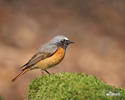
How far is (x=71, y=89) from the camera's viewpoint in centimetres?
591

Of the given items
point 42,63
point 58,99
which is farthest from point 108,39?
point 58,99

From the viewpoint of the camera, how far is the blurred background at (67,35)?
42.4 ft

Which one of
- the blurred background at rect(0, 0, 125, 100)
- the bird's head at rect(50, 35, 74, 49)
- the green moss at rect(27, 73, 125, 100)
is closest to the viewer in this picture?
the green moss at rect(27, 73, 125, 100)

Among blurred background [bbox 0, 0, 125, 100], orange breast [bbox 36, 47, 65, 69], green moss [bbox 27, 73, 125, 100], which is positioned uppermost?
blurred background [bbox 0, 0, 125, 100]

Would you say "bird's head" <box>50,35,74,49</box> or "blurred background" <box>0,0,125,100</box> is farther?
"blurred background" <box>0,0,125,100</box>

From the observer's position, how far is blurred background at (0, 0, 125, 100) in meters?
12.9

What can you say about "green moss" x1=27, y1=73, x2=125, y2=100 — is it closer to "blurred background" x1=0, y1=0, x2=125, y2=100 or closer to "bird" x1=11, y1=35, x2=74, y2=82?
"bird" x1=11, y1=35, x2=74, y2=82

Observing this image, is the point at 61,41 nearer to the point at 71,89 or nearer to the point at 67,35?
the point at 71,89

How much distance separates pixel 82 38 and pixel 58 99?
9.84 m

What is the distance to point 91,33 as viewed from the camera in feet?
52.2

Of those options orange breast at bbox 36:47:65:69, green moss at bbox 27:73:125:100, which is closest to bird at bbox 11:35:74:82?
orange breast at bbox 36:47:65:69

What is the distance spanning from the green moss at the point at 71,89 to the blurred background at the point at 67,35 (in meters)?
5.27

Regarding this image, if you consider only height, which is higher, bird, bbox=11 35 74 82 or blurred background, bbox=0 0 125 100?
blurred background, bbox=0 0 125 100

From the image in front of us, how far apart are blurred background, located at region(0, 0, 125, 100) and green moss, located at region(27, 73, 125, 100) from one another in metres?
5.27
